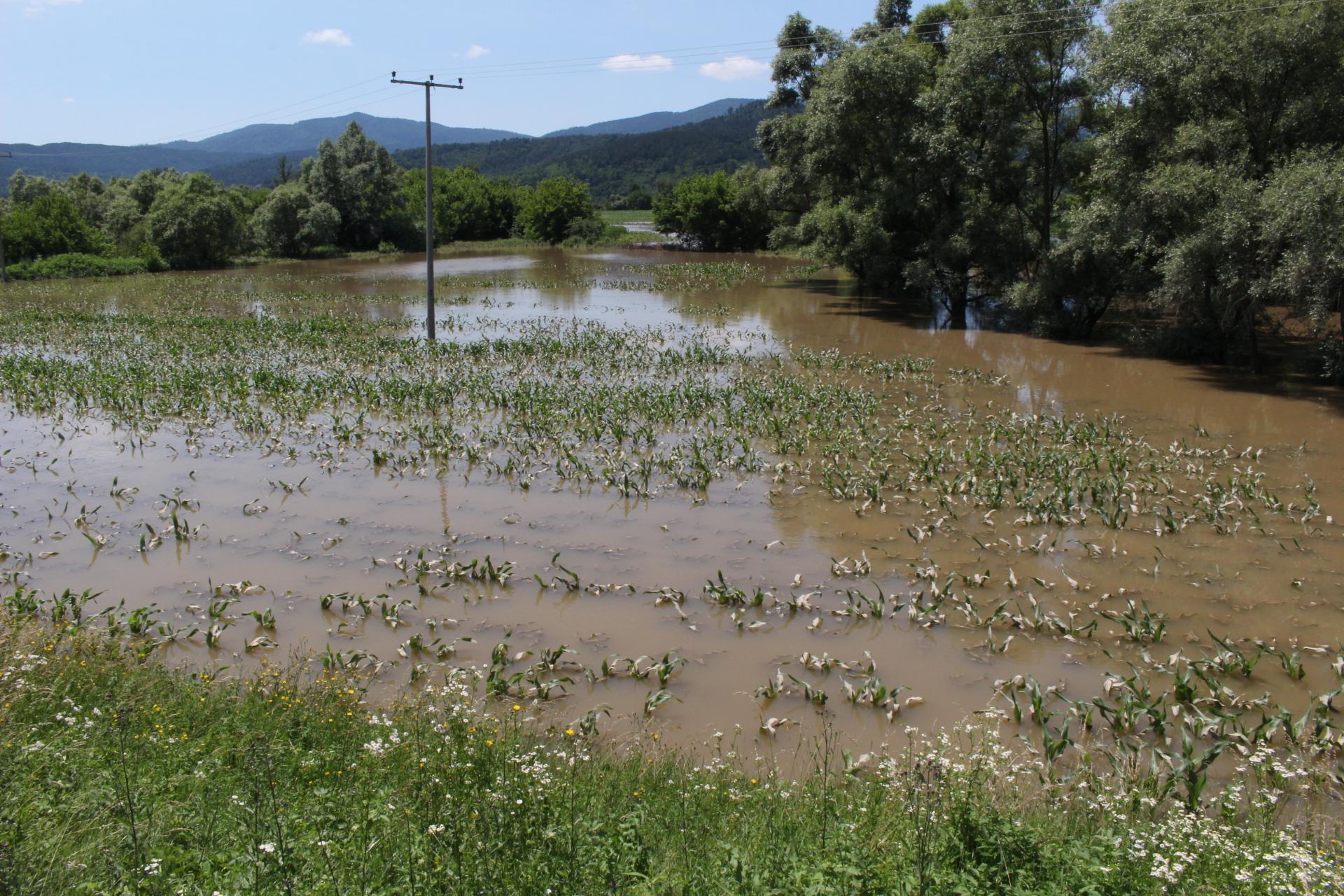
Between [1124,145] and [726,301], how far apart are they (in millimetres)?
19320

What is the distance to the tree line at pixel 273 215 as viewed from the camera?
5647cm

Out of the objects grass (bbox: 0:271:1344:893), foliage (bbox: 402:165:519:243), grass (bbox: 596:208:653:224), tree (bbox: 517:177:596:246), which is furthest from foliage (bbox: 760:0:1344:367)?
grass (bbox: 596:208:653:224)

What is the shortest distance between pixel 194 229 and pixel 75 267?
796 cm

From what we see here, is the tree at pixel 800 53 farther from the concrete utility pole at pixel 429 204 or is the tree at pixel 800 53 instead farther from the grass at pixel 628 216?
the grass at pixel 628 216

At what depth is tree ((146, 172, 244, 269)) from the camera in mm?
57500

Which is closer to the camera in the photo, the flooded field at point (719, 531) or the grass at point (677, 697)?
the grass at point (677, 697)

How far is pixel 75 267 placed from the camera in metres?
51.9

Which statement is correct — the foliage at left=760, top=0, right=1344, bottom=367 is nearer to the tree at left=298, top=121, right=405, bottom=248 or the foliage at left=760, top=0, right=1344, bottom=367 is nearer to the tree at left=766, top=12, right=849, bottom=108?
the tree at left=766, top=12, right=849, bottom=108

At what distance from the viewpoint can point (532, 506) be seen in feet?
42.5

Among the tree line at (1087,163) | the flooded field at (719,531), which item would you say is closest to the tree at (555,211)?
the tree line at (1087,163)

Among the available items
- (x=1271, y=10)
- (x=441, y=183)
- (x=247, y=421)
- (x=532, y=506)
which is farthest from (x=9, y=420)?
(x=441, y=183)

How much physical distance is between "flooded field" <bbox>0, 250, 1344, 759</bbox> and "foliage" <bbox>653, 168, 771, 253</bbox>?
51242mm

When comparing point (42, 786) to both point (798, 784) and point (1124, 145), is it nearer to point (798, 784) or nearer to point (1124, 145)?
point (798, 784)

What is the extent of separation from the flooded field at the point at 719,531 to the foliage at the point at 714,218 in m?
51.2
